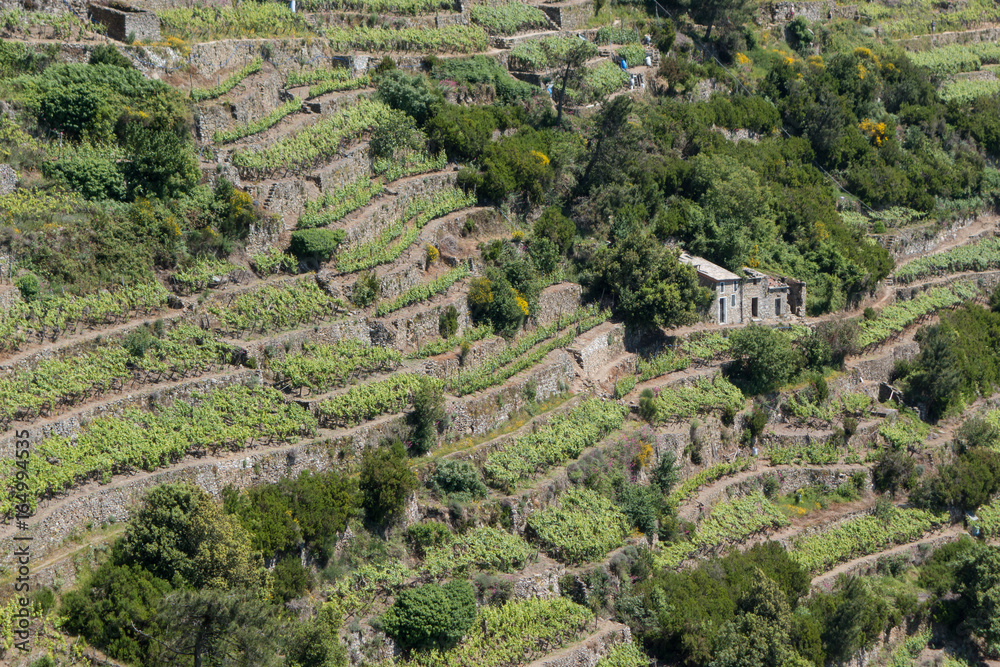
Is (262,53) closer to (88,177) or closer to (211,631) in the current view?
(88,177)

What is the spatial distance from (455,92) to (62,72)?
1754cm

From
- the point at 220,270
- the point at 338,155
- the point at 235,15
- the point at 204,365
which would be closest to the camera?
the point at 204,365

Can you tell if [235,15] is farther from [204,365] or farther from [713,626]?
[713,626]

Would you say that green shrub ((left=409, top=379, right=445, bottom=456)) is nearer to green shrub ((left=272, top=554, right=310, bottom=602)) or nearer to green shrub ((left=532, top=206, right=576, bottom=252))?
green shrub ((left=272, top=554, right=310, bottom=602))

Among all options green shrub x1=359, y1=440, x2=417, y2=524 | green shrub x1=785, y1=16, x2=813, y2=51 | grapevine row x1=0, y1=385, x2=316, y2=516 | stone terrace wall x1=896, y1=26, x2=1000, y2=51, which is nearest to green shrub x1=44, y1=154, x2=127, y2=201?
grapevine row x1=0, y1=385, x2=316, y2=516

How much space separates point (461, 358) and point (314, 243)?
6.37 meters

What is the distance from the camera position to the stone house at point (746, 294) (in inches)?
2258

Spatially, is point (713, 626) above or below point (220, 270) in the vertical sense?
below

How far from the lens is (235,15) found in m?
56.1

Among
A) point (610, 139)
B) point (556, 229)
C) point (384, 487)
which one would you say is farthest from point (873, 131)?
point (384, 487)

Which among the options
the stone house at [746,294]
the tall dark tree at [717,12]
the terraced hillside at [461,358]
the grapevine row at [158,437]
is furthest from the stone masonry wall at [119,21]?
the tall dark tree at [717,12]

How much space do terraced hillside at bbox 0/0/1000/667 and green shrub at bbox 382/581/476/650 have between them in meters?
0.14

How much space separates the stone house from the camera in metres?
57.3

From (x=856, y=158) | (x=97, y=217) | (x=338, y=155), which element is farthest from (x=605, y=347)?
(x=856, y=158)
